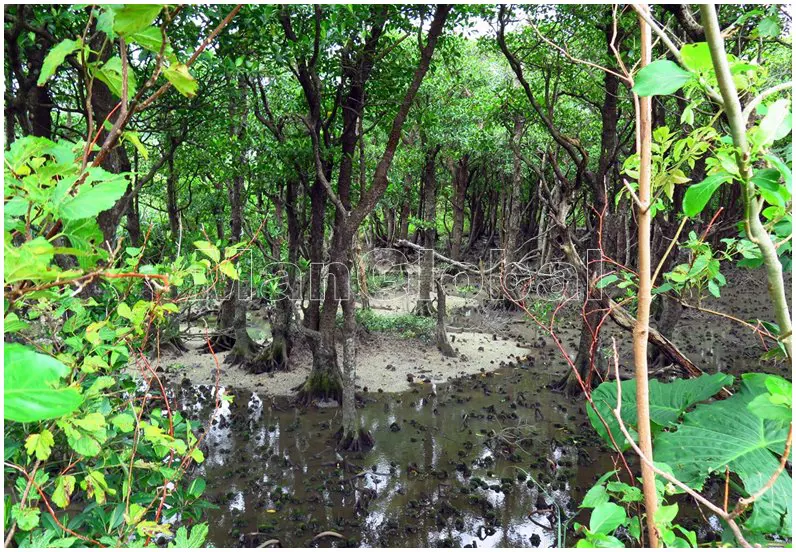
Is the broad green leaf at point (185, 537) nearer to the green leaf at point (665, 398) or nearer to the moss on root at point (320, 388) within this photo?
the green leaf at point (665, 398)

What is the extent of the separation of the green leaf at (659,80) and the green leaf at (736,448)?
3.40 ft

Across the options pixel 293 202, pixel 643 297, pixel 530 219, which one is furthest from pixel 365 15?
pixel 530 219

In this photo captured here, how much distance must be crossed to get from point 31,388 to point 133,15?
2.19 ft

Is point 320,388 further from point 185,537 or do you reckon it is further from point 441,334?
point 185,537

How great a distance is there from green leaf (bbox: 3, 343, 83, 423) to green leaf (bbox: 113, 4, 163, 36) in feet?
1.93

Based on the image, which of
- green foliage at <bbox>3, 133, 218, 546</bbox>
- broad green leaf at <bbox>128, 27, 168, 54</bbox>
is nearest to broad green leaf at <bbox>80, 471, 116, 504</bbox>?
green foliage at <bbox>3, 133, 218, 546</bbox>

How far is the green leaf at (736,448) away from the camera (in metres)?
1.45

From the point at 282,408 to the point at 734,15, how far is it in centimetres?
849

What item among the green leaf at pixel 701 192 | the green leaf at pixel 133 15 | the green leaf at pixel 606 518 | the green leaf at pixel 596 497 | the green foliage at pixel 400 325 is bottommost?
the green foliage at pixel 400 325

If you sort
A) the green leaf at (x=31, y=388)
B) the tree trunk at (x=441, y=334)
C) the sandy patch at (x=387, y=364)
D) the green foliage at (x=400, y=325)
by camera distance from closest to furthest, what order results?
1. the green leaf at (x=31, y=388)
2. the sandy patch at (x=387, y=364)
3. the tree trunk at (x=441, y=334)
4. the green foliage at (x=400, y=325)

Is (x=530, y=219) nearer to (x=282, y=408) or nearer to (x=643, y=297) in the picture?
(x=282, y=408)

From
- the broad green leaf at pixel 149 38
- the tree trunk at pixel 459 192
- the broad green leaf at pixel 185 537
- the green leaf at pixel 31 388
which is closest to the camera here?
the green leaf at pixel 31 388

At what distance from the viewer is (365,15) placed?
5.27m

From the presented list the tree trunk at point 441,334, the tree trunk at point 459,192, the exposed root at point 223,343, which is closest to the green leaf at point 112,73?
the tree trunk at point 441,334
